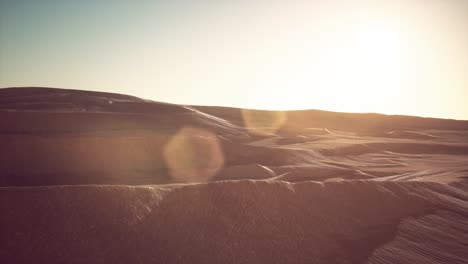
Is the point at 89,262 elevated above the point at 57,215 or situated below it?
below

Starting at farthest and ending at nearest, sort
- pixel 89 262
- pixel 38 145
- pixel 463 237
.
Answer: pixel 38 145, pixel 463 237, pixel 89 262

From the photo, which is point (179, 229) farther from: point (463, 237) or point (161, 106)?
point (161, 106)

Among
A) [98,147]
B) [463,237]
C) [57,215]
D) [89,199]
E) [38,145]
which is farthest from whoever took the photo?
[98,147]

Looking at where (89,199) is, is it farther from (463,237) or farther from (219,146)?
(219,146)

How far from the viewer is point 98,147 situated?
15.2 meters

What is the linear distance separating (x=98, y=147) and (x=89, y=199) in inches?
444

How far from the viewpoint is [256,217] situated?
4730 mm

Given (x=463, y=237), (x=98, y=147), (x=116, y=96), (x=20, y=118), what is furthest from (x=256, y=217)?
(x=116, y=96)

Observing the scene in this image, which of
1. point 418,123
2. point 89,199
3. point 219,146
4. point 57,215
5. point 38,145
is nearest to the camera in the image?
point 57,215

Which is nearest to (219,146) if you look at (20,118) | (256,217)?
(20,118)

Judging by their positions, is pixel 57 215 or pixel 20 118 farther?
pixel 20 118

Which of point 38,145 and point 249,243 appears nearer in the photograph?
point 249,243

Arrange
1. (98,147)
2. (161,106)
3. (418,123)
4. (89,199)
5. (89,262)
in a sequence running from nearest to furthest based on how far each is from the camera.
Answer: (89,262) → (89,199) → (98,147) → (161,106) → (418,123)

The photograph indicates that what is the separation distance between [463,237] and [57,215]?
5031 mm
